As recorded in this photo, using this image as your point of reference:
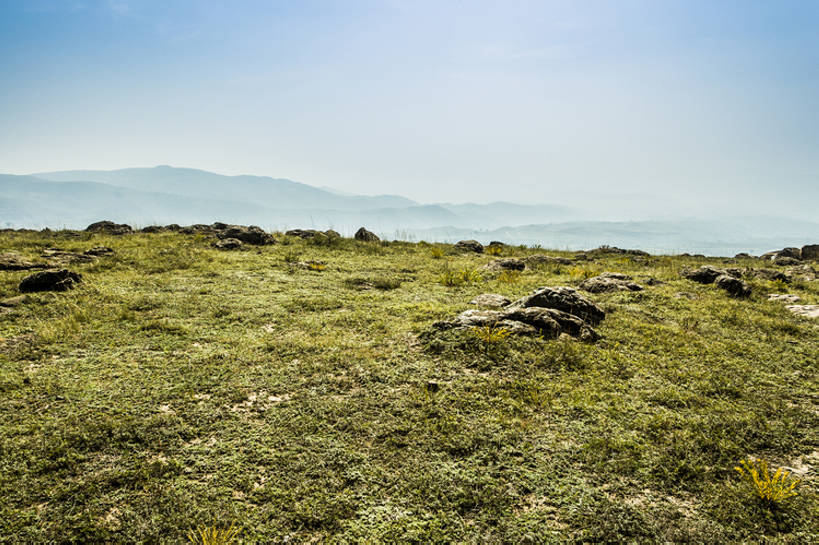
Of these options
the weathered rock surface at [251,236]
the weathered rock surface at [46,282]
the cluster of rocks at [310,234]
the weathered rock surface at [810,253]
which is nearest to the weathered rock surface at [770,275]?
the weathered rock surface at [810,253]

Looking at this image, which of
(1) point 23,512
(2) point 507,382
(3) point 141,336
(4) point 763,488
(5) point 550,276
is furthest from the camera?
Answer: (5) point 550,276

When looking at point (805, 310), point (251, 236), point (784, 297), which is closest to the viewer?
point (805, 310)

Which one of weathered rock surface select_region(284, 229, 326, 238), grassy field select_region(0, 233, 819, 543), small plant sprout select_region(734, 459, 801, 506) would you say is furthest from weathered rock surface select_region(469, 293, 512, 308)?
weathered rock surface select_region(284, 229, 326, 238)

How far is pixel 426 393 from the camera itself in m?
6.71

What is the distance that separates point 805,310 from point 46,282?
912 inches

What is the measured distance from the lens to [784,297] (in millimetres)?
13031

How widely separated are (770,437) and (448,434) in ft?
16.2

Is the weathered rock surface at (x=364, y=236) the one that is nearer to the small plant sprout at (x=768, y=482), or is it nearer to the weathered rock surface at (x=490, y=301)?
the weathered rock surface at (x=490, y=301)

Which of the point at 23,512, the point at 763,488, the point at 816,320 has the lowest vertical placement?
the point at 23,512

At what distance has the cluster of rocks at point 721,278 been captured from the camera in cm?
1330

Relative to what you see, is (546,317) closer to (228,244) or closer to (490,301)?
(490,301)

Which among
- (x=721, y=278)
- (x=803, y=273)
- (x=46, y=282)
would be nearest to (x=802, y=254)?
(x=803, y=273)

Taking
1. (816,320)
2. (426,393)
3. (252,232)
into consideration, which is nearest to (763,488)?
(426,393)

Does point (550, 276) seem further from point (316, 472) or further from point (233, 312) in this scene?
point (316, 472)
